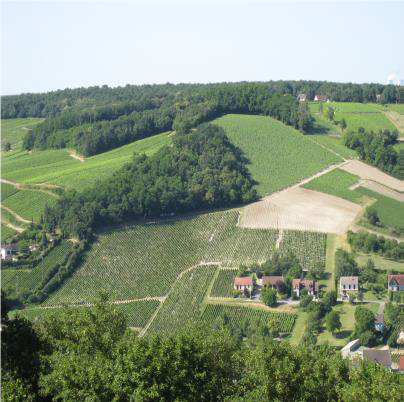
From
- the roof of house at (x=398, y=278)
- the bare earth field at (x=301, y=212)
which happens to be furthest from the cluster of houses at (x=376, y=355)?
the bare earth field at (x=301, y=212)

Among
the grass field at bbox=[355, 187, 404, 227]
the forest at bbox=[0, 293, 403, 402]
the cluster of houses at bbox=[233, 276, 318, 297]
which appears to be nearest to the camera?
the forest at bbox=[0, 293, 403, 402]

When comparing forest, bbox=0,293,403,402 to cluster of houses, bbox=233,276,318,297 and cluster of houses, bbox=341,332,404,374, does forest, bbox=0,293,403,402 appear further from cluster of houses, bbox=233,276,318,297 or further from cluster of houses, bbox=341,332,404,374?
cluster of houses, bbox=233,276,318,297

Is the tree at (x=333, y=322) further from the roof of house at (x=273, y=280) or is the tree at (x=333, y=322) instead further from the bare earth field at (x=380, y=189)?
the bare earth field at (x=380, y=189)

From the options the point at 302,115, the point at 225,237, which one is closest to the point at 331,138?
the point at 302,115

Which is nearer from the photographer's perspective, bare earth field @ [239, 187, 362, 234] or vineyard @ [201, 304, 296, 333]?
vineyard @ [201, 304, 296, 333]

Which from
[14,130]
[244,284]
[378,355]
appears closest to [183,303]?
[244,284]

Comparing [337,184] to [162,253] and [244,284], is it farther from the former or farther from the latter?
[244,284]

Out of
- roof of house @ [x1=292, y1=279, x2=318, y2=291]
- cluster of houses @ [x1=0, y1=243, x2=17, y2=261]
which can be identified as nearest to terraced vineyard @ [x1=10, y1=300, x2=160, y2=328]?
cluster of houses @ [x1=0, y1=243, x2=17, y2=261]
